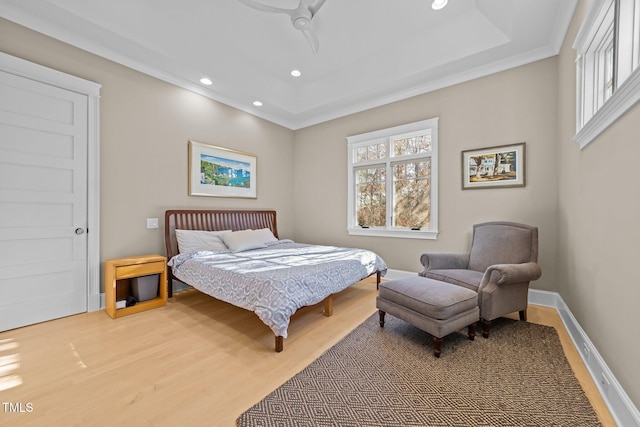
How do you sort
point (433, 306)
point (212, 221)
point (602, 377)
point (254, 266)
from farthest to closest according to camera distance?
point (212, 221) < point (254, 266) < point (433, 306) < point (602, 377)

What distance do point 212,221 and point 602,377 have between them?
14.9 feet

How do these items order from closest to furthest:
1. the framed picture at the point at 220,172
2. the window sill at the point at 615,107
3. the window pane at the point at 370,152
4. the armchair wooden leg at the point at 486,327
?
the window sill at the point at 615,107 < the armchair wooden leg at the point at 486,327 < the framed picture at the point at 220,172 < the window pane at the point at 370,152

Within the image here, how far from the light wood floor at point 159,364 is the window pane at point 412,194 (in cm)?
178

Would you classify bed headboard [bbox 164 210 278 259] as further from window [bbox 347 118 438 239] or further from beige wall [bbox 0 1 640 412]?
window [bbox 347 118 438 239]

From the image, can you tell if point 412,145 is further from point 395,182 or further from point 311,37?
point 311,37

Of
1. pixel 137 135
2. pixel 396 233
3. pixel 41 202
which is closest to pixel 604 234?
pixel 396 233

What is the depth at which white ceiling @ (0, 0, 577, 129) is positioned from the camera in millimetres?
2828

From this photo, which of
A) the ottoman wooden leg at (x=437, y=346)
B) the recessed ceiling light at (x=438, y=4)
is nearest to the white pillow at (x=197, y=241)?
the ottoman wooden leg at (x=437, y=346)

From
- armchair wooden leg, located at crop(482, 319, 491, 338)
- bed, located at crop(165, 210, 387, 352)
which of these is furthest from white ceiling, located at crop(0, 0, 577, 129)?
armchair wooden leg, located at crop(482, 319, 491, 338)

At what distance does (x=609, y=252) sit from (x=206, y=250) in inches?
159

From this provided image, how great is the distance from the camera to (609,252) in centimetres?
172

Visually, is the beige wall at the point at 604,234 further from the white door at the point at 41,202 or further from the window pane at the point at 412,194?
the white door at the point at 41,202

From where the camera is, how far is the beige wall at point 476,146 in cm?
322

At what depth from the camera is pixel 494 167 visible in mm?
3523
